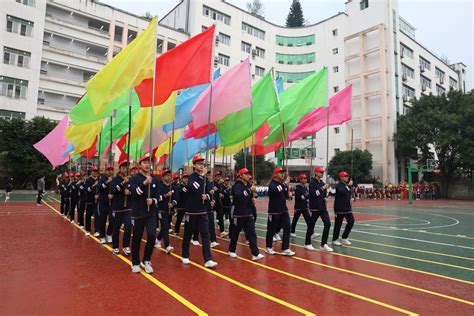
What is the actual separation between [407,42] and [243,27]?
909 inches

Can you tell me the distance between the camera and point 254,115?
10039mm

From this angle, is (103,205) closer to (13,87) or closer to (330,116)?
(330,116)

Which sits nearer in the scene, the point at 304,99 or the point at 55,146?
the point at 304,99

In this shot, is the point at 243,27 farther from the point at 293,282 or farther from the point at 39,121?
the point at 293,282

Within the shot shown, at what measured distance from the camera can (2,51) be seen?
1310 inches

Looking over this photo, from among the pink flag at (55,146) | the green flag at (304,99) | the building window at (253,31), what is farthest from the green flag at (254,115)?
the building window at (253,31)

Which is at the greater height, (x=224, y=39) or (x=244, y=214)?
(x=224, y=39)

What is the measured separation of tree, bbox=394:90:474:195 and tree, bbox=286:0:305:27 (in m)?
35.8

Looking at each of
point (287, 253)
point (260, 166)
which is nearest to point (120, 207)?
point (287, 253)

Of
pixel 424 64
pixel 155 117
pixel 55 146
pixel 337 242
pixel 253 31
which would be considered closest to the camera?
pixel 337 242

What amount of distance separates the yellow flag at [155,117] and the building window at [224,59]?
122 feet

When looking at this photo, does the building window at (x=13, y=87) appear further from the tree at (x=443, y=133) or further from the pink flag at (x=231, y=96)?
the tree at (x=443, y=133)

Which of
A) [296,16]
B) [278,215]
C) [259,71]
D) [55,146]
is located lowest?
[278,215]

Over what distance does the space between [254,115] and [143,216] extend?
189 inches
